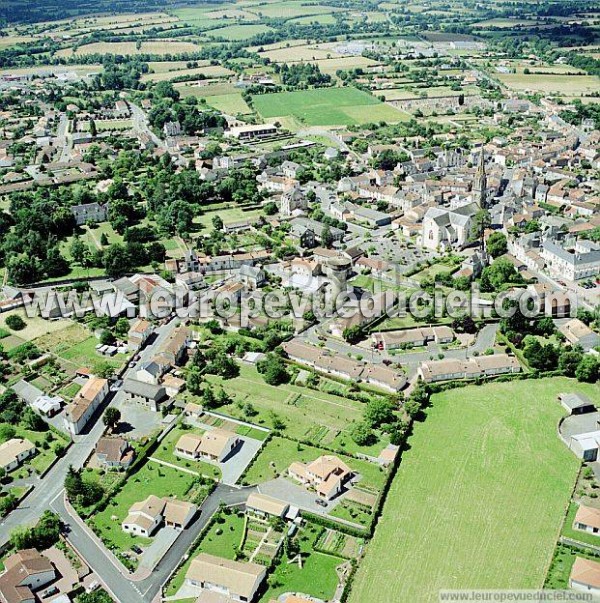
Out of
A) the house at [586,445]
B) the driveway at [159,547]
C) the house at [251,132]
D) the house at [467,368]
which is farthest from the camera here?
the house at [251,132]

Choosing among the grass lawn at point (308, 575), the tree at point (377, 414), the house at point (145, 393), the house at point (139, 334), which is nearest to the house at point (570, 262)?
the tree at point (377, 414)

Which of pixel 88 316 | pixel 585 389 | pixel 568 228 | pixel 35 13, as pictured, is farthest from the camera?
pixel 35 13

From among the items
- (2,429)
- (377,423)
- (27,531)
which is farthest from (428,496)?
(2,429)

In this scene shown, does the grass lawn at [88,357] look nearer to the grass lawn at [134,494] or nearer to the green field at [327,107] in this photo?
the grass lawn at [134,494]

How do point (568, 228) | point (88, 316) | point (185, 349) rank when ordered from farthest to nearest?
1. point (568, 228)
2. point (88, 316)
3. point (185, 349)

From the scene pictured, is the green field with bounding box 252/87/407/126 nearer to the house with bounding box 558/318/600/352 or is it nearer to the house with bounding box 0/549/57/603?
Answer: the house with bounding box 558/318/600/352

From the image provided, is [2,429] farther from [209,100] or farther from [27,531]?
[209,100]

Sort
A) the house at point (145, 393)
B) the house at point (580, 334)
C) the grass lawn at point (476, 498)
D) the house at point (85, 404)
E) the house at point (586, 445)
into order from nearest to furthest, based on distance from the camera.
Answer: the grass lawn at point (476, 498), the house at point (586, 445), the house at point (85, 404), the house at point (145, 393), the house at point (580, 334)
